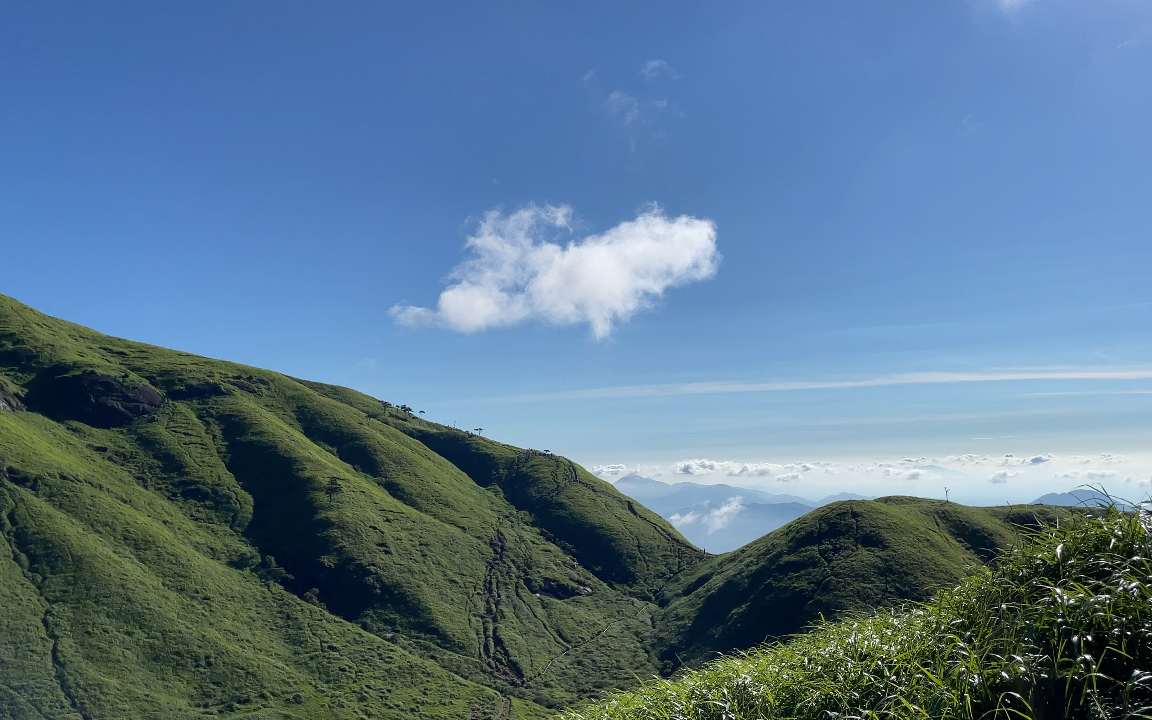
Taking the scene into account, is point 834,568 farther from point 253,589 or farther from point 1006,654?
point 253,589

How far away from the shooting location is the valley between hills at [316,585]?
11050cm

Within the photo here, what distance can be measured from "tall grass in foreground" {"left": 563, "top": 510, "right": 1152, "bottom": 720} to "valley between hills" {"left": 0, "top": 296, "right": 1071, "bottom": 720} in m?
92.3

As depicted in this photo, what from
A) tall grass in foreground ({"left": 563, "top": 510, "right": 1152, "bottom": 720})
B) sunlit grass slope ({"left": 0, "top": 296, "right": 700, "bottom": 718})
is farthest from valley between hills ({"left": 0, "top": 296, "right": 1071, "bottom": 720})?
tall grass in foreground ({"left": 563, "top": 510, "right": 1152, "bottom": 720})

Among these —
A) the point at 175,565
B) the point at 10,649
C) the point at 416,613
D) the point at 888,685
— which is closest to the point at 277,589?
the point at 175,565

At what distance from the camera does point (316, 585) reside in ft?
499

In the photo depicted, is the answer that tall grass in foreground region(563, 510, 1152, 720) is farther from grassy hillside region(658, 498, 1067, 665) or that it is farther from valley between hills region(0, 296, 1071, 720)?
grassy hillside region(658, 498, 1067, 665)

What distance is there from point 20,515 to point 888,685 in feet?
609

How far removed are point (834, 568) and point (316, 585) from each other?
439 ft

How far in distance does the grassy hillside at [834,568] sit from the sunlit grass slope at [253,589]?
18190mm

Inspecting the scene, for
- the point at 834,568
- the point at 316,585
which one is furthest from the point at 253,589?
the point at 834,568

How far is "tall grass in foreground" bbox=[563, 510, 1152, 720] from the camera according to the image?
6621mm

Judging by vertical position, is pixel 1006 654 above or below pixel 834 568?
above

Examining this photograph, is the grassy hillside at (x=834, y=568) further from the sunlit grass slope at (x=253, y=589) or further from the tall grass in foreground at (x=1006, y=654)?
the tall grass in foreground at (x=1006, y=654)

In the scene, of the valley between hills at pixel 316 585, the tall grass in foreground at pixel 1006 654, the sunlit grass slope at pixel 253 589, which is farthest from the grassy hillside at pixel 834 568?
the tall grass in foreground at pixel 1006 654
